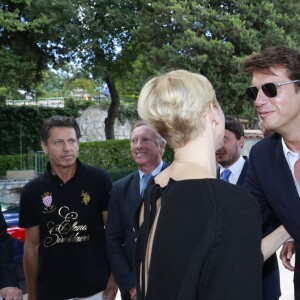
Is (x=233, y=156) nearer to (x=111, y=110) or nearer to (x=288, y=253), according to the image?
(x=288, y=253)

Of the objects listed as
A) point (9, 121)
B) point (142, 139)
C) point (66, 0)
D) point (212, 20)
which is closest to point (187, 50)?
point (212, 20)

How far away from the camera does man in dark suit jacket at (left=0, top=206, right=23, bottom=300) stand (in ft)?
9.05

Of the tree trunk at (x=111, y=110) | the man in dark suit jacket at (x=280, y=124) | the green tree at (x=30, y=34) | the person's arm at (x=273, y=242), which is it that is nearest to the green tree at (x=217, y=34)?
the tree trunk at (x=111, y=110)

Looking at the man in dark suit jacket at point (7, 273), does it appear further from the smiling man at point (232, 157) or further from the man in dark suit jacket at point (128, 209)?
the smiling man at point (232, 157)

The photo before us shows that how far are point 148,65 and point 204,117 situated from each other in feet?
66.1

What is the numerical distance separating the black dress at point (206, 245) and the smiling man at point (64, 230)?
6.03 feet

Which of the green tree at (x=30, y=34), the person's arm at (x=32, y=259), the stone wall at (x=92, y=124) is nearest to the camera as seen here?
the person's arm at (x=32, y=259)

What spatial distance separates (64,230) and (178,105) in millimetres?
1893

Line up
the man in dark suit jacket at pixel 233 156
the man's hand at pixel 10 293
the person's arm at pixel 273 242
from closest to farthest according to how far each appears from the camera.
A: the person's arm at pixel 273 242
the man's hand at pixel 10 293
the man in dark suit jacket at pixel 233 156

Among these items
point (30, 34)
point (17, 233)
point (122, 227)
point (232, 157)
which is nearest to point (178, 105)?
point (122, 227)

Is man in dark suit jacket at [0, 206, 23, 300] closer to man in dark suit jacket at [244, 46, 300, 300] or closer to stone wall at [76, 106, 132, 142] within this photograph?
man in dark suit jacket at [244, 46, 300, 300]

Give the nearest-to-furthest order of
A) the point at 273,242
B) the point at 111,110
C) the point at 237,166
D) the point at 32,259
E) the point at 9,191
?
the point at 273,242
the point at 32,259
the point at 237,166
the point at 9,191
the point at 111,110

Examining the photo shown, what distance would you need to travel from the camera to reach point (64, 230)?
324 cm

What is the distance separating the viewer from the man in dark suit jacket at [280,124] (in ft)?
7.36
